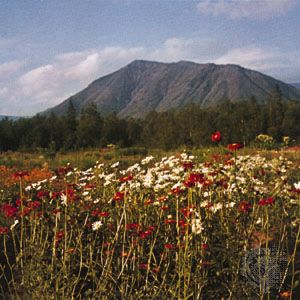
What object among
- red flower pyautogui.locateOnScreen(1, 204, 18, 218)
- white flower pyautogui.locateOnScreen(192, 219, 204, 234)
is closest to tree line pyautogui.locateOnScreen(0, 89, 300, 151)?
white flower pyautogui.locateOnScreen(192, 219, 204, 234)

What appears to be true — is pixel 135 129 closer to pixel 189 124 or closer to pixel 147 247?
pixel 189 124

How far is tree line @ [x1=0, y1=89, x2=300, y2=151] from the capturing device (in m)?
46.0

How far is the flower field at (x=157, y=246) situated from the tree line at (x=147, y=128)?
36.7m

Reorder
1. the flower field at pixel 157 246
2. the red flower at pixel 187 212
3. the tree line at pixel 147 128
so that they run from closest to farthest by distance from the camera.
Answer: the red flower at pixel 187 212, the flower field at pixel 157 246, the tree line at pixel 147 128

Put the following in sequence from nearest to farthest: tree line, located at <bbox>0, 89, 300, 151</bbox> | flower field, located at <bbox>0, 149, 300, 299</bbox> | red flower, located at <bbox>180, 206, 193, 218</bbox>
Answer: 1. red flower, located at <bbox>180, 206, 193, 218</bbox>
2. flower field, located at <bbox>0, 149, 300, 299</bbox>
3. tree line, located at <bbox>0, 89, 300, 151</bbox>

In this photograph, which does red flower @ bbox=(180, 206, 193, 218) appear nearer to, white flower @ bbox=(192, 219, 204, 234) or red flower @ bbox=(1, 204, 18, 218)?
white flower @ bbox=(192, 219, 204, 234)

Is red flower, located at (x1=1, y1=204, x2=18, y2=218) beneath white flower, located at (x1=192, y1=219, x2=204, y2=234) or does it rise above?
above

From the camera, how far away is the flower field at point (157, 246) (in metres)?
2.89

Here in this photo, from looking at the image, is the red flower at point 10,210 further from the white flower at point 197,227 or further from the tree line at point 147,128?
the tree line at point 147,128

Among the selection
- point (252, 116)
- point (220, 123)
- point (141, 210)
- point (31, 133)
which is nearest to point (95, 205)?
point (141, 210)

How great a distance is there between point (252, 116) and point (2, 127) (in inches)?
1360

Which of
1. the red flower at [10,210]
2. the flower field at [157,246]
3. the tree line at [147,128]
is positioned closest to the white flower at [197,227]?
the flower field at [157,246]

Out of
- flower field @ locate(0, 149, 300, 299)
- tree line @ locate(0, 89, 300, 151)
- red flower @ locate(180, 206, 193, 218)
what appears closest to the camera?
red flower @ locate(180, 206, 193, 218)

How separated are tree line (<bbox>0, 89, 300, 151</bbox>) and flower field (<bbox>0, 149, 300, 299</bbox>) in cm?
3669
